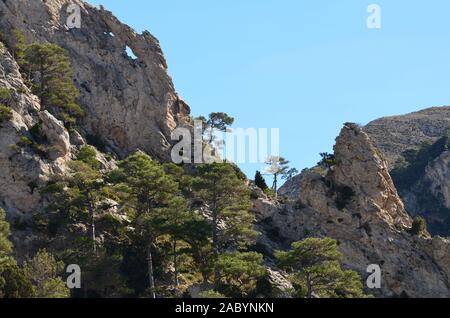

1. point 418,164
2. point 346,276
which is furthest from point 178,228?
point 418,164

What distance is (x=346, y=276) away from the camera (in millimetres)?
70688

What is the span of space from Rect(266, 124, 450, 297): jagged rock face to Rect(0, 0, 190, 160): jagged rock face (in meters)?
22.1

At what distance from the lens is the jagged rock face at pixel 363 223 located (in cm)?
9256

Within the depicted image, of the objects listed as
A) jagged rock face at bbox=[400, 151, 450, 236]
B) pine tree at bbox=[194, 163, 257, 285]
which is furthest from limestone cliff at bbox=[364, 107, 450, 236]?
pine tree at bbox=[194, 163, 257, 285]

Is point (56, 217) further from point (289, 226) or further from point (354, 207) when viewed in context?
point (354, 207)

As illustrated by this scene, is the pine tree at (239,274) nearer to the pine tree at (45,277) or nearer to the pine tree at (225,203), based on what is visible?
the pine tree at (225,203)

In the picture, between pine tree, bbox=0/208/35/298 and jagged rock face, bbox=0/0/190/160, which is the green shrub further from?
pine tree, bbox=0/208/35/298

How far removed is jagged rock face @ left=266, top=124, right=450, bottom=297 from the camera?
3644 inches

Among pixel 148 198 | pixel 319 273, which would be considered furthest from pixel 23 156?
pixel 319 273

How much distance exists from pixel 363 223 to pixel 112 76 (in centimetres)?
4233

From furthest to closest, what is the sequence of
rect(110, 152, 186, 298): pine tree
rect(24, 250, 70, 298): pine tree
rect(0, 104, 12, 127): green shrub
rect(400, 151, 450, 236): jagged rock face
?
rect(400, 151, 450, 236): jagged rock face < rect(0, 104, 12, 127): green shrub < rect(110, 152, 186, 298): pine tree < rect(24, 250, 70, 298): pine tree

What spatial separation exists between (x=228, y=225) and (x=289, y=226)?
56.7ft

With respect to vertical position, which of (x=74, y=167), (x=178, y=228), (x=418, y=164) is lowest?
(x=178, y=228)
